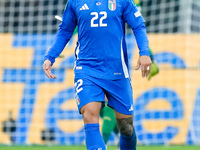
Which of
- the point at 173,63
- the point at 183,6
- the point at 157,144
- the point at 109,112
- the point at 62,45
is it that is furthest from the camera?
the point at 183,6

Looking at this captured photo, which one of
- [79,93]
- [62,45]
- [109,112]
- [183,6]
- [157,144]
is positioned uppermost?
[183,6]

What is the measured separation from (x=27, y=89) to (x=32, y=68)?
0.40 m

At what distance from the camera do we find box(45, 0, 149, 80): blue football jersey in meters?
4.21

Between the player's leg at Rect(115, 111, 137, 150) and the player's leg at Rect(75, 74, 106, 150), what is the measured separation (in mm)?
Result: 365

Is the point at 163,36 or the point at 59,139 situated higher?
the point at 163,36

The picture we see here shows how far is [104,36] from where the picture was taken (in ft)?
13.9

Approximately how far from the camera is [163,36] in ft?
29.7

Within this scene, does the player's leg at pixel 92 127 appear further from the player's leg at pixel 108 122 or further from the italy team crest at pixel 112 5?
the player's leg at pixel 108 122

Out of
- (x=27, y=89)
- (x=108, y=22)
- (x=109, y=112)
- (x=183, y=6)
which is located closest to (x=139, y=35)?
(x=108, y=22)

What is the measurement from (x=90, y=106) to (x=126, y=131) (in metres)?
0.59

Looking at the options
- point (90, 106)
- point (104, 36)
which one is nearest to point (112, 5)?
point (104, 36)

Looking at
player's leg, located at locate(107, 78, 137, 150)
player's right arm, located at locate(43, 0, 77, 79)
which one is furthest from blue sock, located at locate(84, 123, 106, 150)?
player's right arm, located at locate(43, 0, 77, 79)

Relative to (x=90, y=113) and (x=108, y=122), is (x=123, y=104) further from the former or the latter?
(x=108, y=122)

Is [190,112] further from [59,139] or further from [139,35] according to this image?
[139,35]
